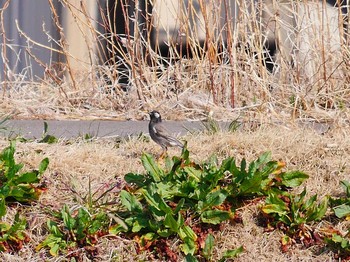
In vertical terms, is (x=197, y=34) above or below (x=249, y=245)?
above

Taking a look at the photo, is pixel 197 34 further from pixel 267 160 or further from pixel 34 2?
pixel 267 160

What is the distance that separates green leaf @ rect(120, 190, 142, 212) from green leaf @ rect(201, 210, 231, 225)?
1.18 ft

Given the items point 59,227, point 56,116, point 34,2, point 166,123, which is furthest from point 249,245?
point 34,2

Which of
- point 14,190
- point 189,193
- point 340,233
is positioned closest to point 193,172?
point 189,193

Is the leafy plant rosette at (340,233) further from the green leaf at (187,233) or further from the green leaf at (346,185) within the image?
the green leaf at (187,233)

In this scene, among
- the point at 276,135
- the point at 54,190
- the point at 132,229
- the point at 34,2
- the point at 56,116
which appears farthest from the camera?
the point at 34,2

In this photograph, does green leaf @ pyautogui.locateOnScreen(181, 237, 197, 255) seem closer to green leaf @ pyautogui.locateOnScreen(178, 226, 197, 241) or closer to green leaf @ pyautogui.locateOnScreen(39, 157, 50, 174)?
green leaf @ pyautogui.locateOnScreen(178, 226, 197, 241)

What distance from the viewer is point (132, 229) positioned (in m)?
4.89

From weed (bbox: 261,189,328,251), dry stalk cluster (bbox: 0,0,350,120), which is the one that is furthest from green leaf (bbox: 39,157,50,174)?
dry stalk cluster (bbox: 0,0,350,120)

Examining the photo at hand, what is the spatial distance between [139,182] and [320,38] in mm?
3194

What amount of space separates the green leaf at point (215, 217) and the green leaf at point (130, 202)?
1.18 feet

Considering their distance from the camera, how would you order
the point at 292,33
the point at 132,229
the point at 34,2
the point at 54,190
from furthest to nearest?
1. the point at 34,2
2. the point at 292,33
3. the point at 54,190
4. the point at 132,229

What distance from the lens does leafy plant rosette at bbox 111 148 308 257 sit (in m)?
4.91

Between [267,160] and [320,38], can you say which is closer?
[267,160]
